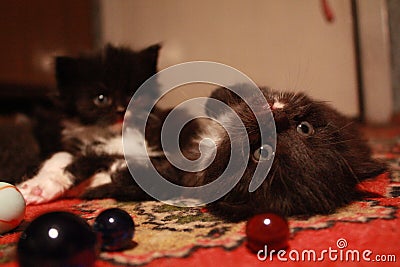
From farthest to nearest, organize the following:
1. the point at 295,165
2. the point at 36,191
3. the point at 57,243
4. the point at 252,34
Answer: the point at 252,34
the point at 36,191
the point at 295,165
the point at 57,243

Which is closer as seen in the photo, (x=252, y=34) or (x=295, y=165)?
(x=295, y=165)

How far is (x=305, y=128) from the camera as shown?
944mm

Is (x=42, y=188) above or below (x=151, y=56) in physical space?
below

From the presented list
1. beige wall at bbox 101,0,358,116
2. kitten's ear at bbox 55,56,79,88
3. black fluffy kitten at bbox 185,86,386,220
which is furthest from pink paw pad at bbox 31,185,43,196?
beige wall at bbox 101,0,358,116

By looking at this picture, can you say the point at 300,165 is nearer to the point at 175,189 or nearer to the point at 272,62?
the point at 175,189

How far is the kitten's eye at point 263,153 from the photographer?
0.88m

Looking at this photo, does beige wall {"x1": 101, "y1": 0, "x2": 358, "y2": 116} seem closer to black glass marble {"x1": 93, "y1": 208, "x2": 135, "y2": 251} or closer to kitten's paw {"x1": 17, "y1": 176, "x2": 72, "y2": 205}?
kitten's paw {"x1": 17, "y1": 176, "x2": 72, "y2": 205}

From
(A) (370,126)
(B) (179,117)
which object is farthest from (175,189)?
(A) (370,126)

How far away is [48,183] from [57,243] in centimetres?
70

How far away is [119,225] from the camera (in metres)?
0.73

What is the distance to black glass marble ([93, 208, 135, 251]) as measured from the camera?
0.72 meters

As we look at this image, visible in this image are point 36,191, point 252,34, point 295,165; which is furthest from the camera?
point 252,34

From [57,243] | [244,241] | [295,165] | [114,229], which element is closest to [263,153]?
[295,165]

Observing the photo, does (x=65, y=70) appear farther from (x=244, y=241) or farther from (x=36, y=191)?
(x=244, y=241)
